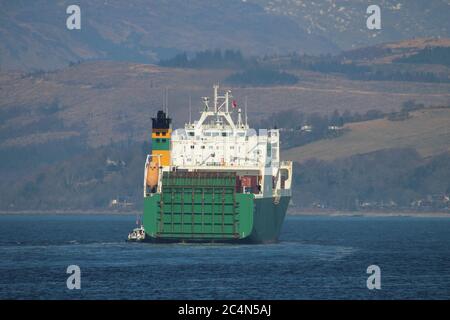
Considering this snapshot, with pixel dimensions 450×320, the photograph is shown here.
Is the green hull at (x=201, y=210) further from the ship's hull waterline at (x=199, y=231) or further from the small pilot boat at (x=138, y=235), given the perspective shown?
the small pilot boat at (x=138, y=235)

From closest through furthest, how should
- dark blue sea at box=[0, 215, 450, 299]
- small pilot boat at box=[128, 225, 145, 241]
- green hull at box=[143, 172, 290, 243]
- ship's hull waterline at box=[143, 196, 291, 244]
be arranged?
1. dark blue sea at box=[0, 215, 450, 299]
2. green hull at box=[143, 172, 290, 243]
3. ship's hull waterline at box=[143, 196, 291, 244]
4. small pilot boat at box=[128, 225, 145, 241]

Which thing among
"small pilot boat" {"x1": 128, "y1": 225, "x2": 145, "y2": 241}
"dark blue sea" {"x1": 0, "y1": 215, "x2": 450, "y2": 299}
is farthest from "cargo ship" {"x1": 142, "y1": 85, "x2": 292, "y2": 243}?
"small pilot boat" {"x1": 128, "y1": 225, "x2": 145, "y2": 241}

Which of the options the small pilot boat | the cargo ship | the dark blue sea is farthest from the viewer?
the small pilot boat

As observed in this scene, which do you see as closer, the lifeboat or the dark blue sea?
the dark blue sea

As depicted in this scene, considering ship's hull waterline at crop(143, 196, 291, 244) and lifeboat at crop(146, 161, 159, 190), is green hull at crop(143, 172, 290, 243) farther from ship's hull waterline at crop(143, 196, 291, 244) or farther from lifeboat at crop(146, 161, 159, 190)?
lifeboat at crop(146, 161, 159, 190)

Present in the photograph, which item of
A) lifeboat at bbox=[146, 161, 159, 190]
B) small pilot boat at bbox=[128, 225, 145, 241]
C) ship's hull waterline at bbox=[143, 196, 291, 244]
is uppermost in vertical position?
lifeboat at bbox=[146, 161, 159, 190]
